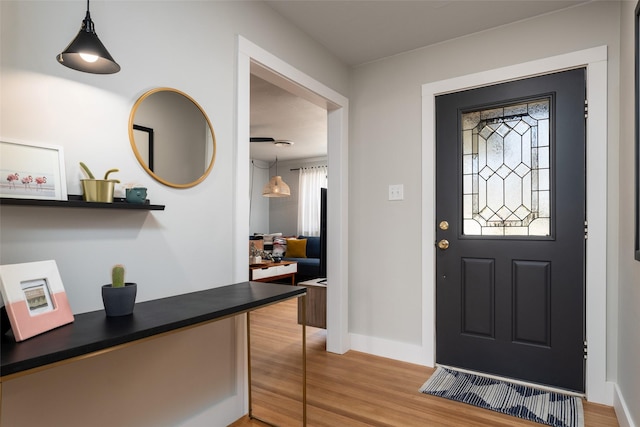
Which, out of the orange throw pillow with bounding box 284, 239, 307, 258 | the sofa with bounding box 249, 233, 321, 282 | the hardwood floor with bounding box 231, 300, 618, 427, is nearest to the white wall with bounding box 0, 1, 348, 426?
the hardwood floor with bounding box 231, 300, 618, 427

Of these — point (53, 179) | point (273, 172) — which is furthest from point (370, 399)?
point (273, 172)

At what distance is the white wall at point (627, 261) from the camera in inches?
66.7

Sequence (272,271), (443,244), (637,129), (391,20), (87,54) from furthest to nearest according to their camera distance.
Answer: (272,271)
(443,244)
(391,20)
(637,129)
(87,54)

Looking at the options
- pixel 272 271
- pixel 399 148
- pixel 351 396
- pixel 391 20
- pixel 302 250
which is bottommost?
pixel 351 396

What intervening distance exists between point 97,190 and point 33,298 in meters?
0.42

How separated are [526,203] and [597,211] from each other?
38 centimetres

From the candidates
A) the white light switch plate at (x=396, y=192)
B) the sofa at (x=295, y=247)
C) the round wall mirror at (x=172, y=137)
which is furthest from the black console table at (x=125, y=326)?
the sofa at (x=295, y=247)

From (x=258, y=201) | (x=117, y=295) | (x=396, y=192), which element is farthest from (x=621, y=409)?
(x=258, y=201)

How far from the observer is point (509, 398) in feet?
7.20

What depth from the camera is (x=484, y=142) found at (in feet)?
8.42

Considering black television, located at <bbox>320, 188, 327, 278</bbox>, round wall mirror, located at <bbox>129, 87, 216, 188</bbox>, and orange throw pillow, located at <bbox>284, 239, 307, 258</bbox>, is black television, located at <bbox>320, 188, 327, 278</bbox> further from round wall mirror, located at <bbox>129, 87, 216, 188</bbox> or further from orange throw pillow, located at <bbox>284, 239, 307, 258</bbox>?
orange throw pillow, located at <bbox>284, 239, 307, 258</bbox>

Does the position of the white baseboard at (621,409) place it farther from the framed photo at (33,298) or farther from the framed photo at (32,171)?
the framed photo at (32,171)

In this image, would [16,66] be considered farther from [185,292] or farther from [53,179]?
[185,292]

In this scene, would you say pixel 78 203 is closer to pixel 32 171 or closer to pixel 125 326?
pixel 32 171
